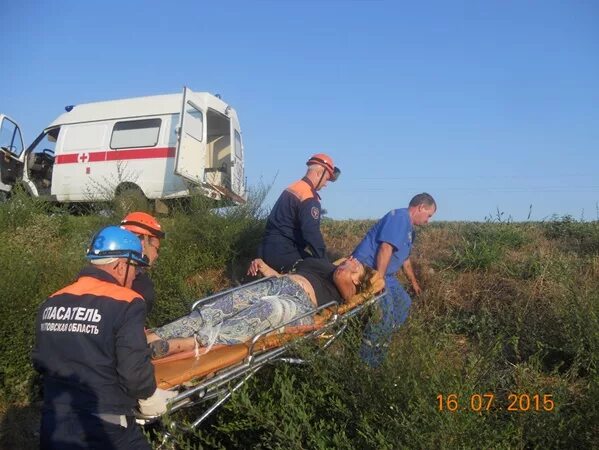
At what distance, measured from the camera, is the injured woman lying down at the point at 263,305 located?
3754mm

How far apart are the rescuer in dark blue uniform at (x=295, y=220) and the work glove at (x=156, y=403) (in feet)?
7.93

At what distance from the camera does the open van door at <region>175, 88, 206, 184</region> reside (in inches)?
364

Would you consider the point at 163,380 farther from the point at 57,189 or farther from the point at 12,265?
the point at 57,189

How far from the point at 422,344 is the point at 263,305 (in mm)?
1417

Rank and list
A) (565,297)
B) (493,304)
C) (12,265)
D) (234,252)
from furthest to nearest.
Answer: (234,252) < (493,304) < (12,265) < (565,297)

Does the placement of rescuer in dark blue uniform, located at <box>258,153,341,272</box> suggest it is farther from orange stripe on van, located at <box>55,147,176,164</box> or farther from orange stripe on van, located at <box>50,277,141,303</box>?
orange stripe on van, located at <box>55,147,176,164</box>

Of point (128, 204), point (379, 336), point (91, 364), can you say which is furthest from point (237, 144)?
point (91, 364)

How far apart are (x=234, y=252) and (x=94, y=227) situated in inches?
79.1

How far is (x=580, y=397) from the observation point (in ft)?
9.82

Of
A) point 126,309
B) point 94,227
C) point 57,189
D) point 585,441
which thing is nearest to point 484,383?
point 585,441

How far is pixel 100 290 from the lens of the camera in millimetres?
2570

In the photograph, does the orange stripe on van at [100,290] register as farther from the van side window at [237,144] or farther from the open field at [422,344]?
the van side window at [237,144]

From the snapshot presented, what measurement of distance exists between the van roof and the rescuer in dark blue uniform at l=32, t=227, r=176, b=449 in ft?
25.5

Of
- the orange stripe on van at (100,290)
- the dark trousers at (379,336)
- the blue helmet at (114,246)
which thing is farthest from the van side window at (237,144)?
the orange stripe on van at (100,290)
